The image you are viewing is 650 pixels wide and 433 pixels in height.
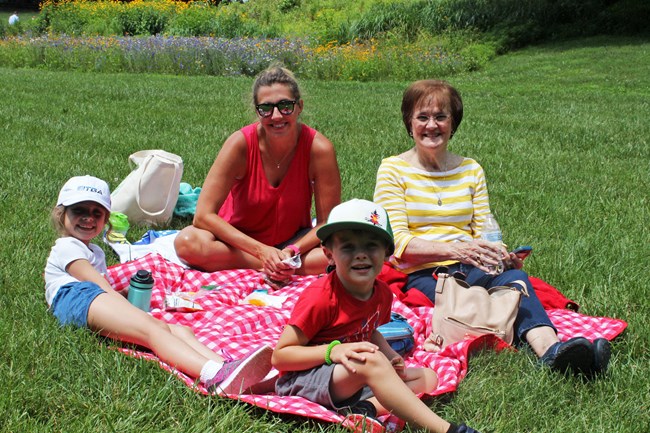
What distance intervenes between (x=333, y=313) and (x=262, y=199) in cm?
221

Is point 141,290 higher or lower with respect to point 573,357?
higher

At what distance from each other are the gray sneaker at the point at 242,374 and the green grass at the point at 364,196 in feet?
0.30

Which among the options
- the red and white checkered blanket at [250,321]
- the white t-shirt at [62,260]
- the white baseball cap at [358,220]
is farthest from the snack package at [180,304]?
the white baseball cap at [358,220]

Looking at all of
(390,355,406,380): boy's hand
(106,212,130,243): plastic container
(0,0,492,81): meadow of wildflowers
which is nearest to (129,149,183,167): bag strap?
(106,212,130,243): plastic container

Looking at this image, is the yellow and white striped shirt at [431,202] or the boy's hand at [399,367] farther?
the yellow and white striped shirt at [431,202]

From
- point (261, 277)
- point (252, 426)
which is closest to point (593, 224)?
point (261, 277)

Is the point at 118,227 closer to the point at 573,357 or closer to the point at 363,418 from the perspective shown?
the point at 363,418

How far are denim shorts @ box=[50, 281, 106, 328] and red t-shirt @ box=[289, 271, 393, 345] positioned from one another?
3.72 feet

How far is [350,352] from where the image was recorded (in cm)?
302

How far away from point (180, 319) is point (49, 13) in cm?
3161

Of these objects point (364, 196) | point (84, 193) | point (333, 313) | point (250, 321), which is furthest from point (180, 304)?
point (364, 196)

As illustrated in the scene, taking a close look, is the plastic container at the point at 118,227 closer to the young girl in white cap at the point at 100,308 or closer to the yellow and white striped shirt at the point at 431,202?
the young girl in white cap at the point at 100,308

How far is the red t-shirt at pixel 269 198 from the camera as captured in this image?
535cm

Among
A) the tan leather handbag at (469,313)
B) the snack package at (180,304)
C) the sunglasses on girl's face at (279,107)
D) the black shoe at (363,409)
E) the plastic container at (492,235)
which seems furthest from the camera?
the sunglasses on girl's face at (279,107)
